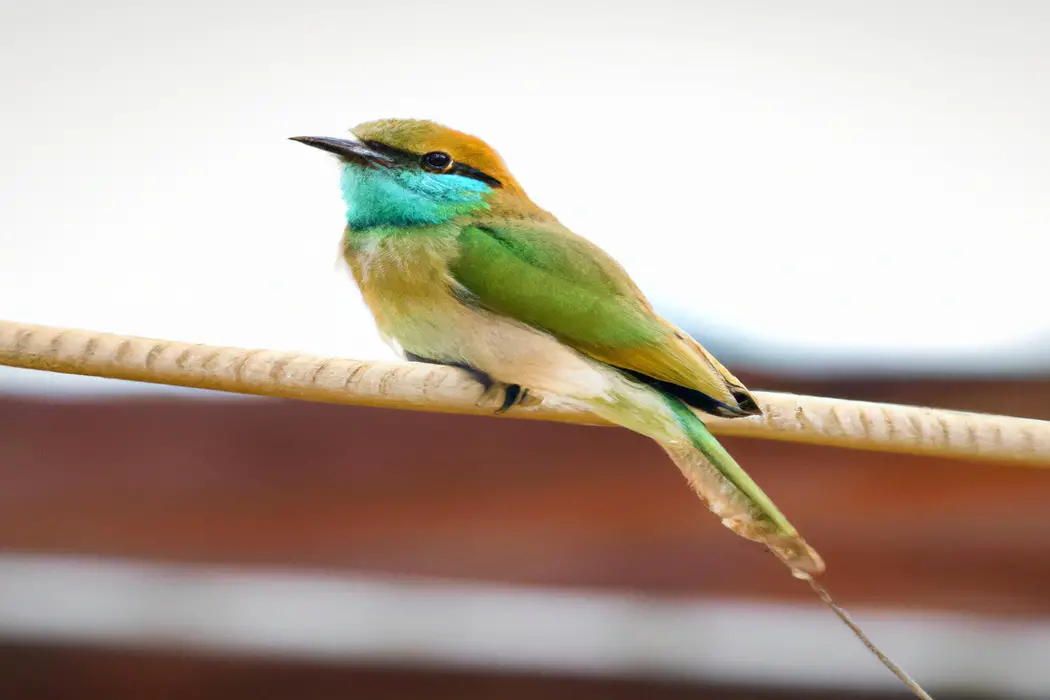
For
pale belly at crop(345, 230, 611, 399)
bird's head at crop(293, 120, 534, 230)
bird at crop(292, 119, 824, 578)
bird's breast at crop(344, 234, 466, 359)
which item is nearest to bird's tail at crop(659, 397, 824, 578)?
bird at crop(292, 119, 824, 578)

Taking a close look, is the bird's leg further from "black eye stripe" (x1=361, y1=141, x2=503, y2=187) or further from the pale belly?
"black eye stripe" (x1=361, y1=141, x2=503, y2=187)

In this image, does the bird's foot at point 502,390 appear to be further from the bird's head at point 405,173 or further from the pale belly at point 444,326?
the bird's head at point 405,173

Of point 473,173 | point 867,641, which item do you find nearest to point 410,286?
point 473,173

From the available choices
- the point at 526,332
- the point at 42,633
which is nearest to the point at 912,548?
the point at 526,332

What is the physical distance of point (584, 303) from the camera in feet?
3.37

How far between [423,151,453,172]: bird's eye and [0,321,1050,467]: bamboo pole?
0.41m

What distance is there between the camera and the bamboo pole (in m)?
0.83

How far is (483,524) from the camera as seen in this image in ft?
6.77

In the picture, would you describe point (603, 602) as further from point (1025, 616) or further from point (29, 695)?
point (29, 695)

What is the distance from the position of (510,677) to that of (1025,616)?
1.01 metres

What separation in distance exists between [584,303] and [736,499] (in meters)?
0.35

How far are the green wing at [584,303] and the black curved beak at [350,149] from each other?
5.1 inches

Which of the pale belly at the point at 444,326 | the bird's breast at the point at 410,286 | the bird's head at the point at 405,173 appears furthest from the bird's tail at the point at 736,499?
the bird's head at the point at 405,173

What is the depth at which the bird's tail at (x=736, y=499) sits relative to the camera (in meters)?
0.68
